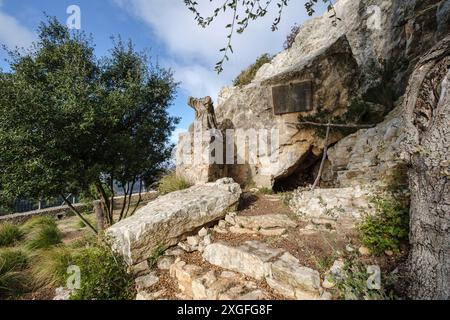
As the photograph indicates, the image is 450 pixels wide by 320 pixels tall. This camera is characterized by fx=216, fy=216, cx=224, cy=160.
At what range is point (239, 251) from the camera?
3.02 meters

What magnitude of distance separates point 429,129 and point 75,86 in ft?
19.6

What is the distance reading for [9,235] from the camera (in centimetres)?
617

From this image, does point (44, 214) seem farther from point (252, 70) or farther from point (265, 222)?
point (252, 70)

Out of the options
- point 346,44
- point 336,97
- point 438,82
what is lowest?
point 438,82

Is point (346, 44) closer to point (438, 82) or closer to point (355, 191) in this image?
point (355, 191)

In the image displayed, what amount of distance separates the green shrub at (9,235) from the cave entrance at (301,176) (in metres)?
8.24

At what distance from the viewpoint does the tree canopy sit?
160 inches

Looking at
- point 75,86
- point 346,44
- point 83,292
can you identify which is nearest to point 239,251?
point 83,292

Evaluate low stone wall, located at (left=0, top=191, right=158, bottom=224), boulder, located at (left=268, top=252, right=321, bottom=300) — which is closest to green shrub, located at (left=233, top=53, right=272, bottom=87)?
low stone wall, located at (left=0, top=191, right=158, bottom=224)

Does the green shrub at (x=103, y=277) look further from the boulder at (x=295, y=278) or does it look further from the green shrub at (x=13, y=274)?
the boulder at (x=295, y=278)

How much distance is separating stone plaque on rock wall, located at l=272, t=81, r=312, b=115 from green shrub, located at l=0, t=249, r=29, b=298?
7778 mm

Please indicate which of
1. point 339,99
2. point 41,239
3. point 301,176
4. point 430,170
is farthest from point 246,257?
point 339,99

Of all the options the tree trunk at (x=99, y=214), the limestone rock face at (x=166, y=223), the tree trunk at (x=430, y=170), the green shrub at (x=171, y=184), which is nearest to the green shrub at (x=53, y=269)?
the limestone rock face at (x=166, y=223)

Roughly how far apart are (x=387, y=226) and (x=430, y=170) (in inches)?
46.2
